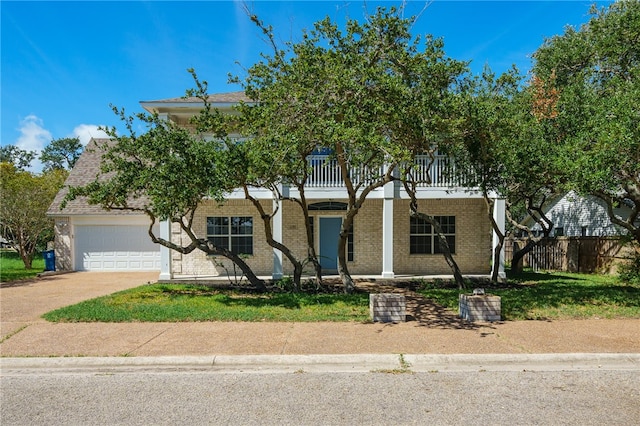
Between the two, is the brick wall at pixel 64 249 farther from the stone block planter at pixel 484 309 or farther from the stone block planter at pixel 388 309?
the stone block planter at pixel 484 309

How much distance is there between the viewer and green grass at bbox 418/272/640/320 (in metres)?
8.88

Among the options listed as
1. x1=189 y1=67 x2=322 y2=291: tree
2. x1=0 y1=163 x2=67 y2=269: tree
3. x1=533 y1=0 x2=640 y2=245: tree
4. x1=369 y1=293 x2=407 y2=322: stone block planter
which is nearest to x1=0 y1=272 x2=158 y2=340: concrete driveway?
x1=0 y1=163 x2=67 y2=269: tree

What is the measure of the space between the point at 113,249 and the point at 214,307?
35.7 feet

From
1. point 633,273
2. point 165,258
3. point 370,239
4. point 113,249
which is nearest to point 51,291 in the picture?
point 165,258

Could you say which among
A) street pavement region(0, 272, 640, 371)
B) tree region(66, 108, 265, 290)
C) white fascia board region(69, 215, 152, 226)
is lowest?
street pavement region(0, 272, 640, 371)

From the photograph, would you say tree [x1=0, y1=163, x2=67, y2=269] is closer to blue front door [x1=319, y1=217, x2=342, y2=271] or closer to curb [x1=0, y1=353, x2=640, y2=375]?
blue front door [x1=319, y1=217, x2=342, y2=271]

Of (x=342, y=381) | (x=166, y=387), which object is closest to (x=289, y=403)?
(x=342, y=381)

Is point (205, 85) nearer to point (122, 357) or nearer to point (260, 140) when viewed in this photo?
point (260, 140)

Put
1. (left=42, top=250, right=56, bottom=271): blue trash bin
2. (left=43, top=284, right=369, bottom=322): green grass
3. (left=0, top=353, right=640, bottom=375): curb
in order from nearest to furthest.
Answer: (left=0, top=353, right=640, bottom=375): curb < (left=43, top=284, right=369, bottom=322): green grass < (left=42, top=250, right=56, bottom=271): blue trash bin

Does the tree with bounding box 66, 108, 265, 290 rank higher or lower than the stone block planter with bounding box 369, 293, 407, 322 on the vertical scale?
higher

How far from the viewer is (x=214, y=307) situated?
976 cm

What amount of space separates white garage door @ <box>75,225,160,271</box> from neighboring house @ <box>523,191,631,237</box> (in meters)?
17.9

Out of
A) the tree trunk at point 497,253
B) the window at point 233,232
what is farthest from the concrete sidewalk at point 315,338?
the window at point 233,232

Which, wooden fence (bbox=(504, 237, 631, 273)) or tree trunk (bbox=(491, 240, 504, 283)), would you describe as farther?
wooden fence (bbox=(504, 237, 631, 273))
